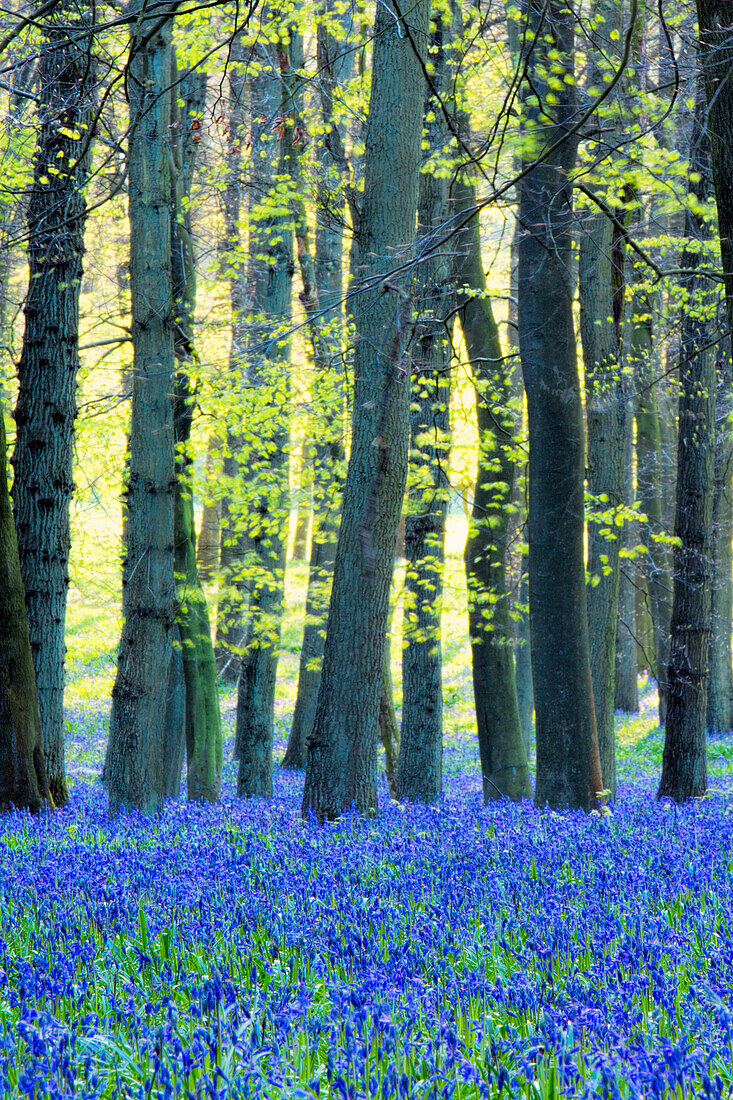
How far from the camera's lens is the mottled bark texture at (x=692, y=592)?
10766 mm

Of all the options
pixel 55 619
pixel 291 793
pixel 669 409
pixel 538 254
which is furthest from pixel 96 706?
pixel 538 254

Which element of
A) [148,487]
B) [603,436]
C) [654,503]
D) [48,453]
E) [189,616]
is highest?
[654,503]

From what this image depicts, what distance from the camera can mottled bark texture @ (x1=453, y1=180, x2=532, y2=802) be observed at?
39.1 feet

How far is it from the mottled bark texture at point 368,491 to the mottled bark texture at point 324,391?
4.61 metres

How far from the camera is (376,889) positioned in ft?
12.8

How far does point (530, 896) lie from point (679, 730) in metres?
7.90

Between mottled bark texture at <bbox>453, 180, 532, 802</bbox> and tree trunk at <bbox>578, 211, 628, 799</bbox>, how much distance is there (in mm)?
1149

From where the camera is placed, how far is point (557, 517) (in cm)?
870

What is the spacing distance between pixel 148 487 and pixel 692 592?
21.5 feet

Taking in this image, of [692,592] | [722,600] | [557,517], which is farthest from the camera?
[722,600]

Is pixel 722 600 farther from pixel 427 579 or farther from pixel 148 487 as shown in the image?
pixel 148 487

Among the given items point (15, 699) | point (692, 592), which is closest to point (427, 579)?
point (692, 592)

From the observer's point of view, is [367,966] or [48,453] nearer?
[367,966]

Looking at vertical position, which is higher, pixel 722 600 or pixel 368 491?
pixel 368 491
